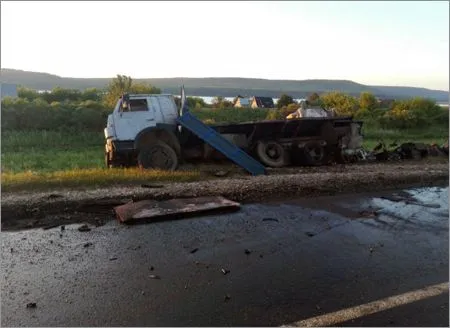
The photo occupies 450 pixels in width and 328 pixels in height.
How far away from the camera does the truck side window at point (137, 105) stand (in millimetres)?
12656

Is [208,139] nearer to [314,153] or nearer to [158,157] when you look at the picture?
[158,157]

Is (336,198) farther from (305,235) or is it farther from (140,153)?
(140,153)

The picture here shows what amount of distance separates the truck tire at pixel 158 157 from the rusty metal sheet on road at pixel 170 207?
4.01 meters

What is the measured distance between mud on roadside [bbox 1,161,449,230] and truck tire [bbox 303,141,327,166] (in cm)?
115

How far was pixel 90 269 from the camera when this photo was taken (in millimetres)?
4922

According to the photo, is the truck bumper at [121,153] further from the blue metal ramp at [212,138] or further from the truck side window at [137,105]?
the blue metal ramp at [212,138]

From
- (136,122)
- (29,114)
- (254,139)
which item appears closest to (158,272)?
(136,122)

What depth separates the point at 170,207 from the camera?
7348 millimetres

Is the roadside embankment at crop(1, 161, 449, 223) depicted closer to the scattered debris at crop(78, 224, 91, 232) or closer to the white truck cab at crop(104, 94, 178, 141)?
the scattered debris at crop(78, 224, 91, 232)

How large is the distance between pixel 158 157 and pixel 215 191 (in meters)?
3.61

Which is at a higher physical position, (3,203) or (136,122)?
(136,122)

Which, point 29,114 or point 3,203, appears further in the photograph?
point 29,114

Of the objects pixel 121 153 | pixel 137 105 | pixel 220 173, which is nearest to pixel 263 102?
pixel 137 105

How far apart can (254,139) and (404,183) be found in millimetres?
4930
